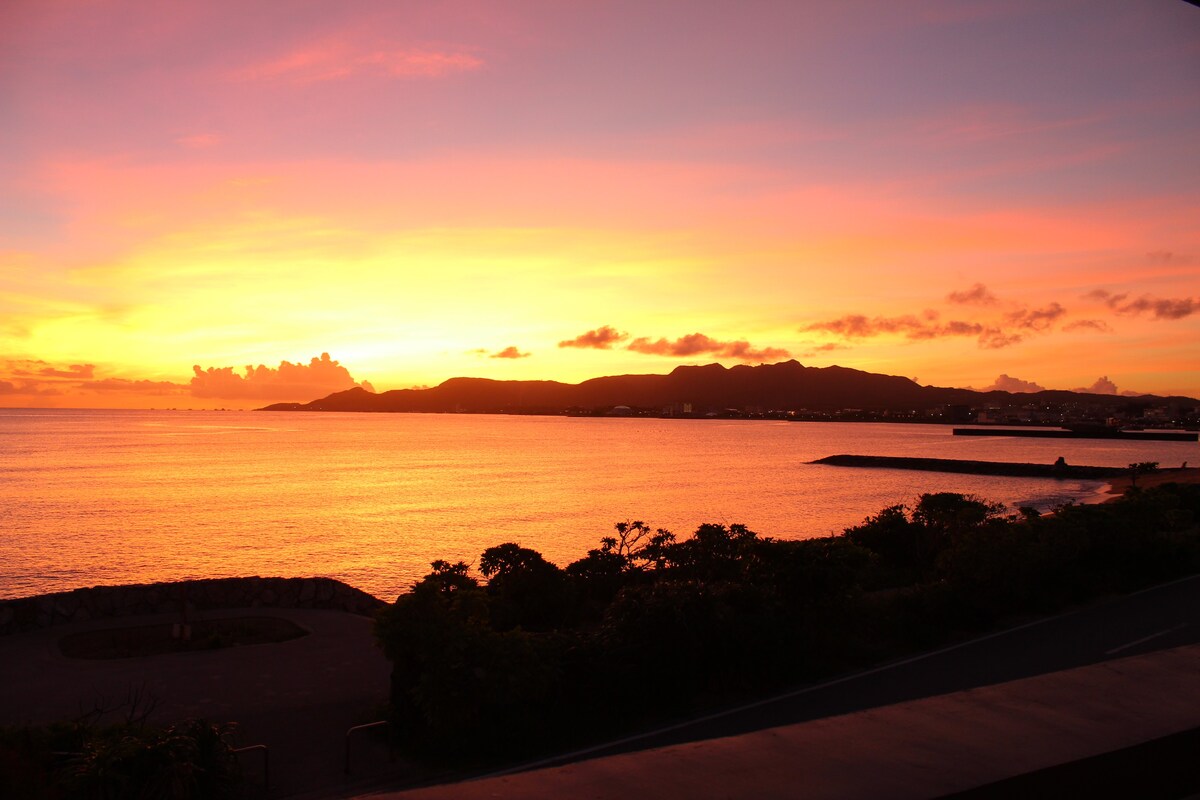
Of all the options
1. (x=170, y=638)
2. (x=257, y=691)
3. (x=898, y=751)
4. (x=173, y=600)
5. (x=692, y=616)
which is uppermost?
(x=898, y=751)

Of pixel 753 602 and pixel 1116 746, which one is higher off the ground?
pixel 1116 746

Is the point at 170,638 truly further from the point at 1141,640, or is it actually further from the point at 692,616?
the point at 1141,640

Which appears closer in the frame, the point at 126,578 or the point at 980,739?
the point at 980,739

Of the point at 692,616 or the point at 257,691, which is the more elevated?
the point at 692,616

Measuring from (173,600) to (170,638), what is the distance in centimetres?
264

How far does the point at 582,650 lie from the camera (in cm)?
1308

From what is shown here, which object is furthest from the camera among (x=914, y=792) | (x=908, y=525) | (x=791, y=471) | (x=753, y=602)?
(x=791, y=471)

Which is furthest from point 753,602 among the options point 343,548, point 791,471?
point 791,471

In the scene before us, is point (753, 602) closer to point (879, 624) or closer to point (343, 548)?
point (879, 624)

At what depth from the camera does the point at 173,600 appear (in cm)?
2081

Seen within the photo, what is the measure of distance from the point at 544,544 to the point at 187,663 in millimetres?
29815

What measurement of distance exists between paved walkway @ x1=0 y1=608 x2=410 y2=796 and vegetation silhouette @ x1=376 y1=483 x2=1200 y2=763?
52.1 inches

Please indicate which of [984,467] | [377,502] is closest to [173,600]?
[377,502]

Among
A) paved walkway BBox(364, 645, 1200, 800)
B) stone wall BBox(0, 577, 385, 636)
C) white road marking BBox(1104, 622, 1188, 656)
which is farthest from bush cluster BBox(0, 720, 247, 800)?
white road marking BBox(1104, 622, 1188, 656)
